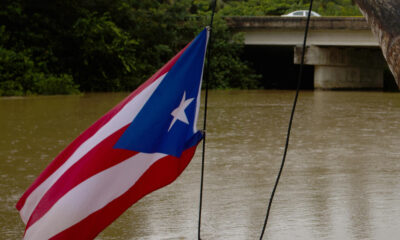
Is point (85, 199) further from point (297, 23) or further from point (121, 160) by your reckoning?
point (297, 23)

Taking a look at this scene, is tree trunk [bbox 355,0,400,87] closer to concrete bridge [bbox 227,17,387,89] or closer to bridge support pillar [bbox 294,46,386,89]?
concrete bridge [bbox 227,17,387,89]

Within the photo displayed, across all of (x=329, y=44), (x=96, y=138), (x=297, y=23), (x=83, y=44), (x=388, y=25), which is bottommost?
(x=329, y=44)

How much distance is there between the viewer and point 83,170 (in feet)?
14.0

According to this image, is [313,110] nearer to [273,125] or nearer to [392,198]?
[273,125]

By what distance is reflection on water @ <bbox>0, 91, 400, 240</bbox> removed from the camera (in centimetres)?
655

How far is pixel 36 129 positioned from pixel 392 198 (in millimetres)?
8978

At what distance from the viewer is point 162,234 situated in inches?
251

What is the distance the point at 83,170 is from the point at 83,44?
25911 millimetres

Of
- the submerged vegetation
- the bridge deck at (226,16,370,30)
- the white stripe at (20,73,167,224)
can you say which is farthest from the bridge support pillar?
the white stripe at (20,73,167,224)

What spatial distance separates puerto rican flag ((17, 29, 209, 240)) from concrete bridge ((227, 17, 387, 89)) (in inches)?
1095

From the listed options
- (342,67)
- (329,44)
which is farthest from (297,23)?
(342,67)

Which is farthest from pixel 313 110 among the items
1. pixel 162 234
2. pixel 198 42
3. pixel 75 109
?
pixel 198 42

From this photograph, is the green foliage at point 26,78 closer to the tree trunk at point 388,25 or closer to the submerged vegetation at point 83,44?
the submerged vegetation at point 83,44

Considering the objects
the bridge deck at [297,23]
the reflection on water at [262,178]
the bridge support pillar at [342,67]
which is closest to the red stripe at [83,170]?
the reflection on water at [262,178]
